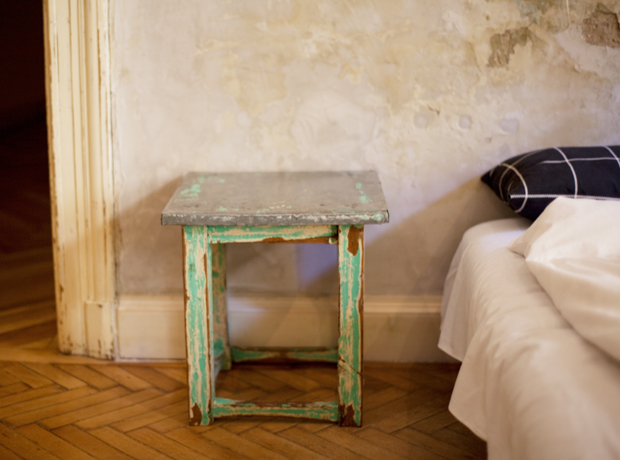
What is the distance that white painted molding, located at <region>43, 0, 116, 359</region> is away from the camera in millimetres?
1843

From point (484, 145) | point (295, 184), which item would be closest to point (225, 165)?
point (295, 184)

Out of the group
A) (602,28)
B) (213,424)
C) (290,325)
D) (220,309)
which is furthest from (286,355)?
(602,28)

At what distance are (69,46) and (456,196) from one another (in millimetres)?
1346

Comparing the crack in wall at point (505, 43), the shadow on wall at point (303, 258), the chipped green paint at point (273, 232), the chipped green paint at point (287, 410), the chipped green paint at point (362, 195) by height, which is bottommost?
the chipped green paint at point (287, 410)

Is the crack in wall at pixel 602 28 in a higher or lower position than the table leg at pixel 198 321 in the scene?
higher

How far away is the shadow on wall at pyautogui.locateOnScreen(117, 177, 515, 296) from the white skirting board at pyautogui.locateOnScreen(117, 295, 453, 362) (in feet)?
0.13

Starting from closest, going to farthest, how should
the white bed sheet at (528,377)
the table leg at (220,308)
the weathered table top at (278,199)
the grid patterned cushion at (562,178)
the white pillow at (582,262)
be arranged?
the white bed sheet at (528,377), the white pillow at (582,262), the weathered table top at (278,199), the grid patterned cushion at (562,178), the table leg at (220,308)

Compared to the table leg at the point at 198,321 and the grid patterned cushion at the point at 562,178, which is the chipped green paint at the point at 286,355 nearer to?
the table leg at the point at 198,321

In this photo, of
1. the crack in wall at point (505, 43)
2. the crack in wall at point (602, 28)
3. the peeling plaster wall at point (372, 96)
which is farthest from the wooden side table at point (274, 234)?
the crack in wall at point (602, 28)

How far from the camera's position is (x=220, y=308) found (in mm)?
1967

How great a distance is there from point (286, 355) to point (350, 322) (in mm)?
492

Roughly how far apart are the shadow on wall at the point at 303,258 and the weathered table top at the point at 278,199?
10.0 inches

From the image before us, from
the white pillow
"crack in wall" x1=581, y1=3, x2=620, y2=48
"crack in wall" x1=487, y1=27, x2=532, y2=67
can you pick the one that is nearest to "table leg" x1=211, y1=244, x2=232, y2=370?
the white pillow

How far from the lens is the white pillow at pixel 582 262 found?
35.2 inches
